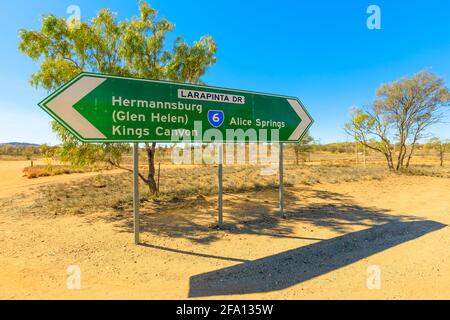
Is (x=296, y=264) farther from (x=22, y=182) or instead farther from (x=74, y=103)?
(x=22, y=182)

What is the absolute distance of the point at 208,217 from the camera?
22.3ft

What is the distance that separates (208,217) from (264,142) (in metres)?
2.77

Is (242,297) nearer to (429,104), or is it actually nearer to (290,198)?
(290,198)

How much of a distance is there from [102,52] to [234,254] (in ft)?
26.3

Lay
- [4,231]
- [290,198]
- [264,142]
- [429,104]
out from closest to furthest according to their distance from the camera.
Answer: [4,231]
[264,142]
[290,198]
[429,104]

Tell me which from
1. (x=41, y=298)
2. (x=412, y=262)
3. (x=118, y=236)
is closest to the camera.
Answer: (x=41, y=298)

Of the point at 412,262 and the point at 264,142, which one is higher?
the point at 264,142

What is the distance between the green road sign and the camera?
4.22 metres

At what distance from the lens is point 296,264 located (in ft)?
12.6

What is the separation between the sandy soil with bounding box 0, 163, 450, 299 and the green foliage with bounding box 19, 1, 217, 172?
235 cm

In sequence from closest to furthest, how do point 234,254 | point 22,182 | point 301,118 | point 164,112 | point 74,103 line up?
1. point 74,103
2. point 234,254
3. point 164,112
4. point 301,118
5. point 22,182

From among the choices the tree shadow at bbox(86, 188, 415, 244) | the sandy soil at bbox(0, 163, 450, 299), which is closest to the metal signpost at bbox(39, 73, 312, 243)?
the tree shadow at bbox(86, 188, 415, 244)

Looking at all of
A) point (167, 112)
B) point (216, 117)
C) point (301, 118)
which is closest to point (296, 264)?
point (216, 117)
